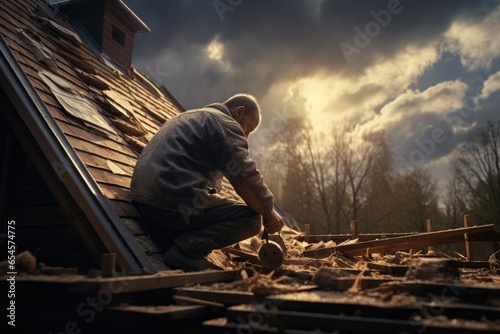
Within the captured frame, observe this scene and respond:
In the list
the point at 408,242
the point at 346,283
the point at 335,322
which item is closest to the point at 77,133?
the point at 346,283

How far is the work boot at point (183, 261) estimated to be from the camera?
9.50ft

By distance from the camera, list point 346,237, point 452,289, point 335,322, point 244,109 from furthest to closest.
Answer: point 346,237 → point 244,109 → point 452,289 → point 335,322

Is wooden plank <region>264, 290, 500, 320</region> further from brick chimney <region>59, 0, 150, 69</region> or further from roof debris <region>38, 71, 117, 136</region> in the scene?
brick chimney <region>59, 0, 150, 69</region>

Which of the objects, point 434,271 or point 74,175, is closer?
point 434,271

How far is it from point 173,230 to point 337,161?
908 inches

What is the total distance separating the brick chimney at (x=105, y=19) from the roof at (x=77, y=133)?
2268mm

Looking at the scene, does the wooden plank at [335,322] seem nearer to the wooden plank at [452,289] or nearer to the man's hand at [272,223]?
the wooden plank at [452,289]

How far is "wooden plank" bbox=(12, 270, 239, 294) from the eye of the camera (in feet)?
5.55

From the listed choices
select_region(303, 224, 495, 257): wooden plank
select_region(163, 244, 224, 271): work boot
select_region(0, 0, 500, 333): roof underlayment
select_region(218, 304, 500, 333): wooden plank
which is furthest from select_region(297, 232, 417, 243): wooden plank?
select_region(218, 304, 500, 333): wooden plank

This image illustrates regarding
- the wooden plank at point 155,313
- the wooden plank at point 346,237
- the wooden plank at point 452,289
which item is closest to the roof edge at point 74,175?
the wooden plank at point 155,313

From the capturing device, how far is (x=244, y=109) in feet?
11.9

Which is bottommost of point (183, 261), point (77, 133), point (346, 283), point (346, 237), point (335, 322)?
point (335, 322)

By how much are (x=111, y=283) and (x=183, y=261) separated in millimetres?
1219

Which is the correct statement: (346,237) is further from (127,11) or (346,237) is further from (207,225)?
(127,11)
